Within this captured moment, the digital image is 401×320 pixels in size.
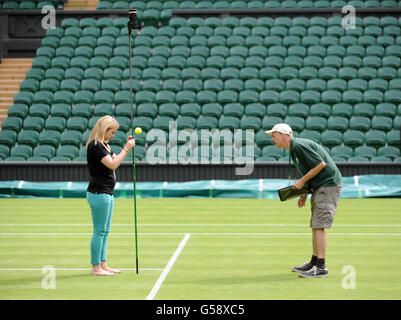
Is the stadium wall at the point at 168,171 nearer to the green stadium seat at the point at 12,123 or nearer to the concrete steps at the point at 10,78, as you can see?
the green stadium seat at the point at 12,123

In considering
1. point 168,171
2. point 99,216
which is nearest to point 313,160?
point 99,216

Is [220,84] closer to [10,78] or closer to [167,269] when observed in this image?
[10,78]

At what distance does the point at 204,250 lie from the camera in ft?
29.5

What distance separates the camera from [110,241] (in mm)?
9781

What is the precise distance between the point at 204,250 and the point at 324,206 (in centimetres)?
249

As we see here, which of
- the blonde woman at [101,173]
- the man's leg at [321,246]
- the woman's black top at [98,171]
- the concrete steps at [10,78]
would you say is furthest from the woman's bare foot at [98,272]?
the concrete steps at [10,78]

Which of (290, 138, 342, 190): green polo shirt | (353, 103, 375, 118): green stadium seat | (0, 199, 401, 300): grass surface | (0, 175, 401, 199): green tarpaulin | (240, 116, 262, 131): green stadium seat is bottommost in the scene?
(0, 199, 401, 300): grass surface

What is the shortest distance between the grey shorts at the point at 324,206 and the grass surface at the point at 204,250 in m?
0.65

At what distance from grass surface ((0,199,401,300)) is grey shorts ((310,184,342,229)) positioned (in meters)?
0.65

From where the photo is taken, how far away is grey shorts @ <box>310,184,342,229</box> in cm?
705

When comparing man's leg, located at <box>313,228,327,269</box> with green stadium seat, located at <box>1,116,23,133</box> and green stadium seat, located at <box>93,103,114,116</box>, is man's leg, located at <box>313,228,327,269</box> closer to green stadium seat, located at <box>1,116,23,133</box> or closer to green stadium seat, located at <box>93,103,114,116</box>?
green stadium seat, located at <box>93,103,114,116</box>

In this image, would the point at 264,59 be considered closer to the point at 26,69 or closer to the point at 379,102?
the point at 379,102

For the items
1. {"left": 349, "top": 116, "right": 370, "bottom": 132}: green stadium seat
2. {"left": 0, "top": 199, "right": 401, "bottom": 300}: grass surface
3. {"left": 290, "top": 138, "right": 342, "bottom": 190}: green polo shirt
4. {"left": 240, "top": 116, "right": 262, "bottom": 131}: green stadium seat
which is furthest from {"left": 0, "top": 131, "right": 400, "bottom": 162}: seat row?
{"left": 290, "top": 138, "right": 342, "bottom": 190}: green polo shirt
